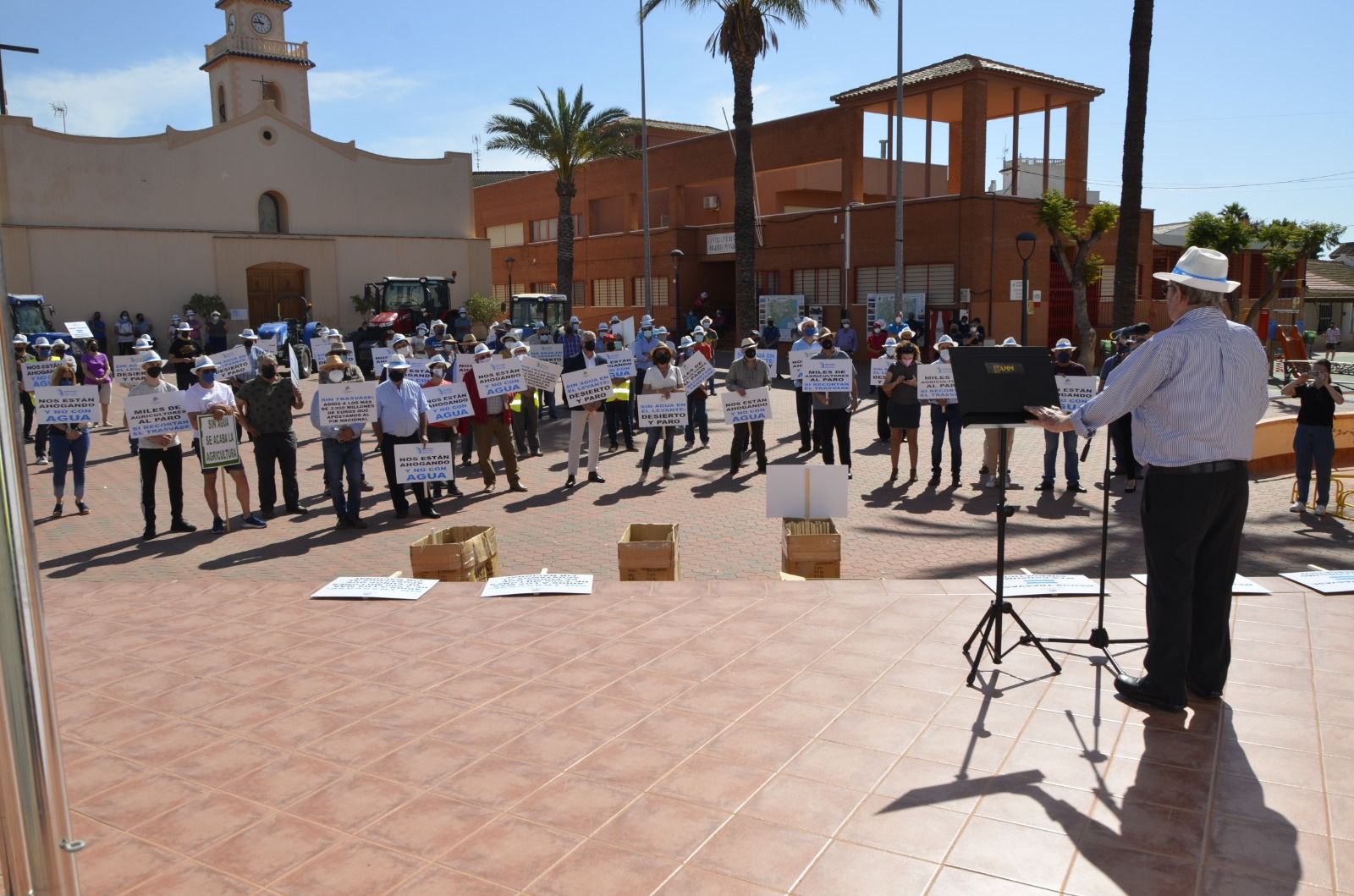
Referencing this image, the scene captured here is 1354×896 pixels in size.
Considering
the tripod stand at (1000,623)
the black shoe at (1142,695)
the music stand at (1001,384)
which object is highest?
the music stand at (1001,384)

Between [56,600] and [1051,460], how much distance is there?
10654 millimetres

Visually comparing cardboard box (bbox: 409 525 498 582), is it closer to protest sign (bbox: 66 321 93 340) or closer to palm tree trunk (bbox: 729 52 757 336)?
palm tree trunk (bbox: 729 52 757 336)

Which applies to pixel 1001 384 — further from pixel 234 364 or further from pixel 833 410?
pixel 234 364

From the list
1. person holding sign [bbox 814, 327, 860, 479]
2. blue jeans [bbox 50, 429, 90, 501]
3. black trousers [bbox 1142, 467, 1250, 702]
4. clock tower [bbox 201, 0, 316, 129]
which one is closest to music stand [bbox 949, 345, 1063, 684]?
black trousers [bbox 1142, 467, 1250, 702]

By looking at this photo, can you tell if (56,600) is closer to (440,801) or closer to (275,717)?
(275,717)

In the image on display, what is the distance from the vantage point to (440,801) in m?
4.34

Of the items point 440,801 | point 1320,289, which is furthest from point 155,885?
point 1320,289

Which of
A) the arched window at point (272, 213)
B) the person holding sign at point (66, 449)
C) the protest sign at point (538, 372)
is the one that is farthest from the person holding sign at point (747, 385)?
the arched window at point (272, 213)

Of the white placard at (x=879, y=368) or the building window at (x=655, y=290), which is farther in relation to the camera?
the building window at (x=655, y=290)

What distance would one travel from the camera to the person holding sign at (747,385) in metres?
14.3

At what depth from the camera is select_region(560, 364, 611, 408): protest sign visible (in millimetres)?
13672

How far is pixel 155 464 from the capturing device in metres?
11.1

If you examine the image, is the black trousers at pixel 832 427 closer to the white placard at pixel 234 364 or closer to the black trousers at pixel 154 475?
the black trousers at pixel 154 475

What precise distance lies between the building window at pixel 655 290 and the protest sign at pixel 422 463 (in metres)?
32.5
